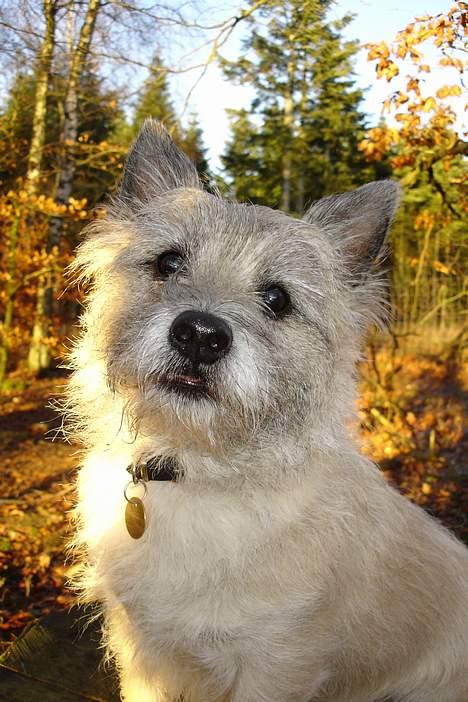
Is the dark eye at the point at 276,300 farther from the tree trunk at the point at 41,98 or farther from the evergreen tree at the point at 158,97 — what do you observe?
the tree trunk at the point at 41,98

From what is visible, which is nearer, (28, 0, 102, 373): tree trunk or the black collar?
the black collar

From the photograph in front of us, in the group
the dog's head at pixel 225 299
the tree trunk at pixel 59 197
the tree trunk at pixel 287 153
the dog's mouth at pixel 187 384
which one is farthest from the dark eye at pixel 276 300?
the tree trunk at pixel 59 197

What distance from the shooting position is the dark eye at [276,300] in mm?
2236

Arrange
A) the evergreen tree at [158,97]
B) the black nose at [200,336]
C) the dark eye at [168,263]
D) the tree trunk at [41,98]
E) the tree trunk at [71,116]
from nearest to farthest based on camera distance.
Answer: the black nose at [200,336] → the dark eye at [168,263] → the tree trunk at [41,98] → the tree trunk at [71,116] → the evergreen tree at [158,97]

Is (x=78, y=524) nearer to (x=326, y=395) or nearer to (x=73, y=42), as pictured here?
(x=326, y=395)

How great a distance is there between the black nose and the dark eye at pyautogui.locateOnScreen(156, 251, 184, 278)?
420mm

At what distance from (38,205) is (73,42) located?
261 centimetres

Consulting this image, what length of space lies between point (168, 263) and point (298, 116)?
6784 millimetres

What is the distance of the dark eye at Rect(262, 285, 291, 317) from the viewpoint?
2.24m

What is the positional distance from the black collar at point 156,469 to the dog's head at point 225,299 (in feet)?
0.56

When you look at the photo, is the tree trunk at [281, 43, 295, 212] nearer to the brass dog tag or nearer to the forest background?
the forest background

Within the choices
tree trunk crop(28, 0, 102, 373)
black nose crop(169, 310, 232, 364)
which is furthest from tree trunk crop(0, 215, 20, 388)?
black nose crop(169, 310, 232, 364)

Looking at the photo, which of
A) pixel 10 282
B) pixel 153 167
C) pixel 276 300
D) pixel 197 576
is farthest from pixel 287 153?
pixel 197 576

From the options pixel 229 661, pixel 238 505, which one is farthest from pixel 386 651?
pixel 238 505
